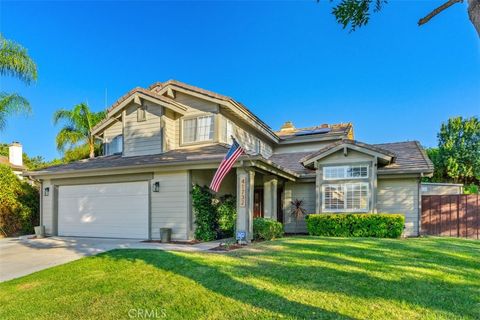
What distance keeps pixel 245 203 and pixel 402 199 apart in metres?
7.20

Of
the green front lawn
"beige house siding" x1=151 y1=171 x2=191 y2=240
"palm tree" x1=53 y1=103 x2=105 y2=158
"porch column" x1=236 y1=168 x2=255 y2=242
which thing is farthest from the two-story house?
"palm tree" x1=53 y1=103 x2=105 y2=158

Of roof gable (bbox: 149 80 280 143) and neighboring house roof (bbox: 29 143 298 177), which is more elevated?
roof gable (bbox: 149 80 280 143)

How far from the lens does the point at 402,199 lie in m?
12.9

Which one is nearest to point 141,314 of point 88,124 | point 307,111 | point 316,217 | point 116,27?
point 316,217

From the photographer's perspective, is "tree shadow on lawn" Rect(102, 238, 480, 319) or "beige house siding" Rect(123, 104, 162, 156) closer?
"tree shadow on lawn" Rect(102, 238, 480, 319)

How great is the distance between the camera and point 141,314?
4535 mm

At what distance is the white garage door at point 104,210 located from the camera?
39.9 ft

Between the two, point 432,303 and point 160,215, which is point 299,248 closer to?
point 432,303

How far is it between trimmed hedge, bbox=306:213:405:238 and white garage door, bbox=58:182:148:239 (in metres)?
6.87

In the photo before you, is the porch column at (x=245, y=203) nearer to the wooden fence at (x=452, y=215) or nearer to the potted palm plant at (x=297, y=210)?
the potted palm plant at (x=297, y=210)

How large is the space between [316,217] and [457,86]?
31.8 feet

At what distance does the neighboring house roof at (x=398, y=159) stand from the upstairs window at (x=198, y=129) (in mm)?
4214

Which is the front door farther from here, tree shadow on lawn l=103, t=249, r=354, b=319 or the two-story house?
tree shadow on lawn l=103, t=249, r=354, b=319

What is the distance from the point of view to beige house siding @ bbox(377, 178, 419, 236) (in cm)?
1269
